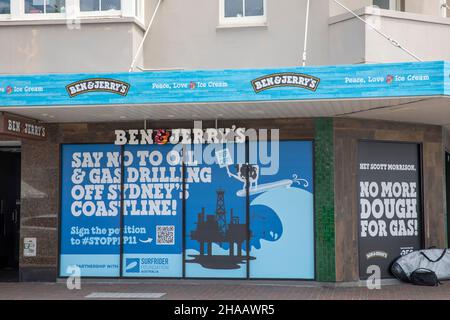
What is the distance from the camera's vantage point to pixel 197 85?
11.0 metres

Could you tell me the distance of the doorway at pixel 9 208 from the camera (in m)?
16.4

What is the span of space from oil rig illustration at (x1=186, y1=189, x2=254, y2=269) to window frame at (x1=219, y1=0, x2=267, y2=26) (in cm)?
340

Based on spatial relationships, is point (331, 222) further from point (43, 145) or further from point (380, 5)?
point (43, 145)

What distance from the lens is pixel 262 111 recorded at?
12109 millimetres

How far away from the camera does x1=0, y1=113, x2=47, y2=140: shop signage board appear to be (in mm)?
11777

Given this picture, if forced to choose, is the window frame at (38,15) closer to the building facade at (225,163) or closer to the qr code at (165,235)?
the building facade at (225,163)

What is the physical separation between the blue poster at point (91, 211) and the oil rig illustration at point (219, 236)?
1.72 m

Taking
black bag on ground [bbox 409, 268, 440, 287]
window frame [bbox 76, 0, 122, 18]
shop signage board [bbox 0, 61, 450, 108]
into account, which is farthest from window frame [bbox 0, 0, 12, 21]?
black bag on ground [bbox 409, 268, 440, 287]

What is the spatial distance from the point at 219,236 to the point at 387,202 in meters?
3.49

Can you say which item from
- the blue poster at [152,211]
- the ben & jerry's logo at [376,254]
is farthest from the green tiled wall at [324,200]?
the blue poster at [152,211]

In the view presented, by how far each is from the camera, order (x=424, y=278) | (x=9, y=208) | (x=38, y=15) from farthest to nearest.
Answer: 1. (x=9, y=208)
2. (x=38, y=15)
3. (x=424, y=278)

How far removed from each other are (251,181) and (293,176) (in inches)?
33.4

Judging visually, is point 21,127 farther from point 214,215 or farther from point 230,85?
point 230,85

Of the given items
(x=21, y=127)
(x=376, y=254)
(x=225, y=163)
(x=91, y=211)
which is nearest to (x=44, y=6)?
(x=21, y=127)
